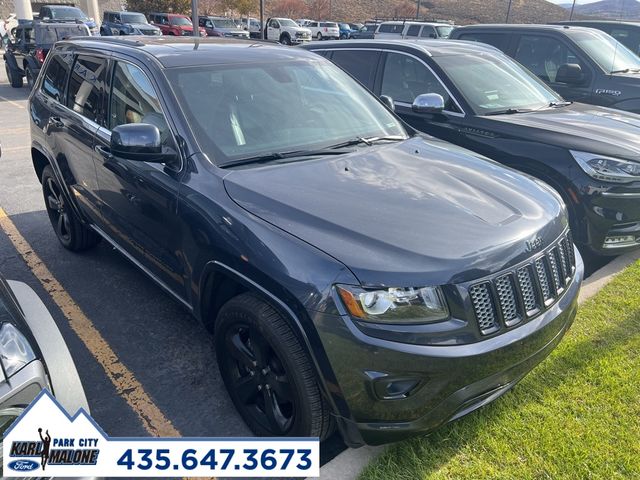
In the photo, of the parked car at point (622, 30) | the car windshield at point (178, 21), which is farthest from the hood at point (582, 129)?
the car windshield at point (178, 21)

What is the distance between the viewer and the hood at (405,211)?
83.6 inches

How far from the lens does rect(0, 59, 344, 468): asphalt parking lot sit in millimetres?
2830

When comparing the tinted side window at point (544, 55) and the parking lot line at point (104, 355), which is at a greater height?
the tinted side window at point (544, 55)

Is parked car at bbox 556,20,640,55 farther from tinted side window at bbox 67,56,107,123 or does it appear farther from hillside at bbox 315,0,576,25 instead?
hillside at bbox 315,0,576,25

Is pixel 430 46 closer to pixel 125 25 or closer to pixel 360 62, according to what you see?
pixel 360 62

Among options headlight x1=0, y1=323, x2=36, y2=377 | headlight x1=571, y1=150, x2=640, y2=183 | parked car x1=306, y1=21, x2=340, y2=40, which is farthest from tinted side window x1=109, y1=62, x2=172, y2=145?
parked car x1=306, y1=21, x2=340, y2=40

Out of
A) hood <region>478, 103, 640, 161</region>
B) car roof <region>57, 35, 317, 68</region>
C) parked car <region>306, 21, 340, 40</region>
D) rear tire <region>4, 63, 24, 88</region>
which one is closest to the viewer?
car roof <region>57, 35, 317, 68</region>

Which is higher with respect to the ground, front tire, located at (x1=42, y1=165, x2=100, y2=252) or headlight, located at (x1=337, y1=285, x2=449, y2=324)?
headlight, located at (x1=337, y1=285, x2=449, y2=324)

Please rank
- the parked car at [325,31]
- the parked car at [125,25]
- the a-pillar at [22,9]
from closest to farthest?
the parked car at [125,25] < the a-pillar at [22,9] < the parked car at [325,31]

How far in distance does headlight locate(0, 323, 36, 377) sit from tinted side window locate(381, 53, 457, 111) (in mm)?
4255

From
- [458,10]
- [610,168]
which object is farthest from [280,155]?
[458,10]

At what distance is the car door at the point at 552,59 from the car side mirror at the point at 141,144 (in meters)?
5.94

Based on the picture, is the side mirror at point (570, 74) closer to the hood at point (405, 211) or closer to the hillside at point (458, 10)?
the hood at point (405, 211)

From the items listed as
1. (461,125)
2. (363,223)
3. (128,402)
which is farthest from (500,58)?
(128,402)
